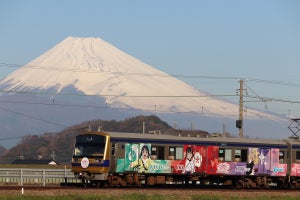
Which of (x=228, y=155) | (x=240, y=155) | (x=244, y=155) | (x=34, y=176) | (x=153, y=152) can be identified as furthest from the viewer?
(x=244, y=155)

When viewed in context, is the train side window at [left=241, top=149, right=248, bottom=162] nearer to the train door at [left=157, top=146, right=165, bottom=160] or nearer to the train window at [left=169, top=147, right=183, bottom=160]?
the train window at [left=169, top=147, right=183, bottom=160]

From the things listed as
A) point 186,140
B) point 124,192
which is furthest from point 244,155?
point 124,192

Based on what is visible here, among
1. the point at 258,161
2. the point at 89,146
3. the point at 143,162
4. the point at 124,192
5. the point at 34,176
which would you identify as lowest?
the point at 124,192

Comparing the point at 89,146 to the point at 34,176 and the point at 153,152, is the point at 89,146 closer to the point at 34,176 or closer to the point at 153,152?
the point at 153,152

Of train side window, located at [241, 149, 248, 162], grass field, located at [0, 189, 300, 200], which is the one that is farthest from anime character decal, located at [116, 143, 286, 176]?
grass field, located at [0, 189, 300, 200]

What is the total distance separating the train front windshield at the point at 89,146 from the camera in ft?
157

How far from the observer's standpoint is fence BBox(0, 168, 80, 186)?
52.4 m

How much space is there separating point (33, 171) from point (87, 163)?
23.5 ft

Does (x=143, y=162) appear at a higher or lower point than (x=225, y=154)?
lower

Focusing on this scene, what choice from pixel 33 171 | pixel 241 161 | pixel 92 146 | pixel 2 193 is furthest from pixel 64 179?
pixel 2 193

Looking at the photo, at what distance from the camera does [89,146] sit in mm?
48250

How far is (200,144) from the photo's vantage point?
52688 mm

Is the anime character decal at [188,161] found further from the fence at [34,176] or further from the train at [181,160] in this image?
the fence at [34,176]

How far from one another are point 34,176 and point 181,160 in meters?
9.66
